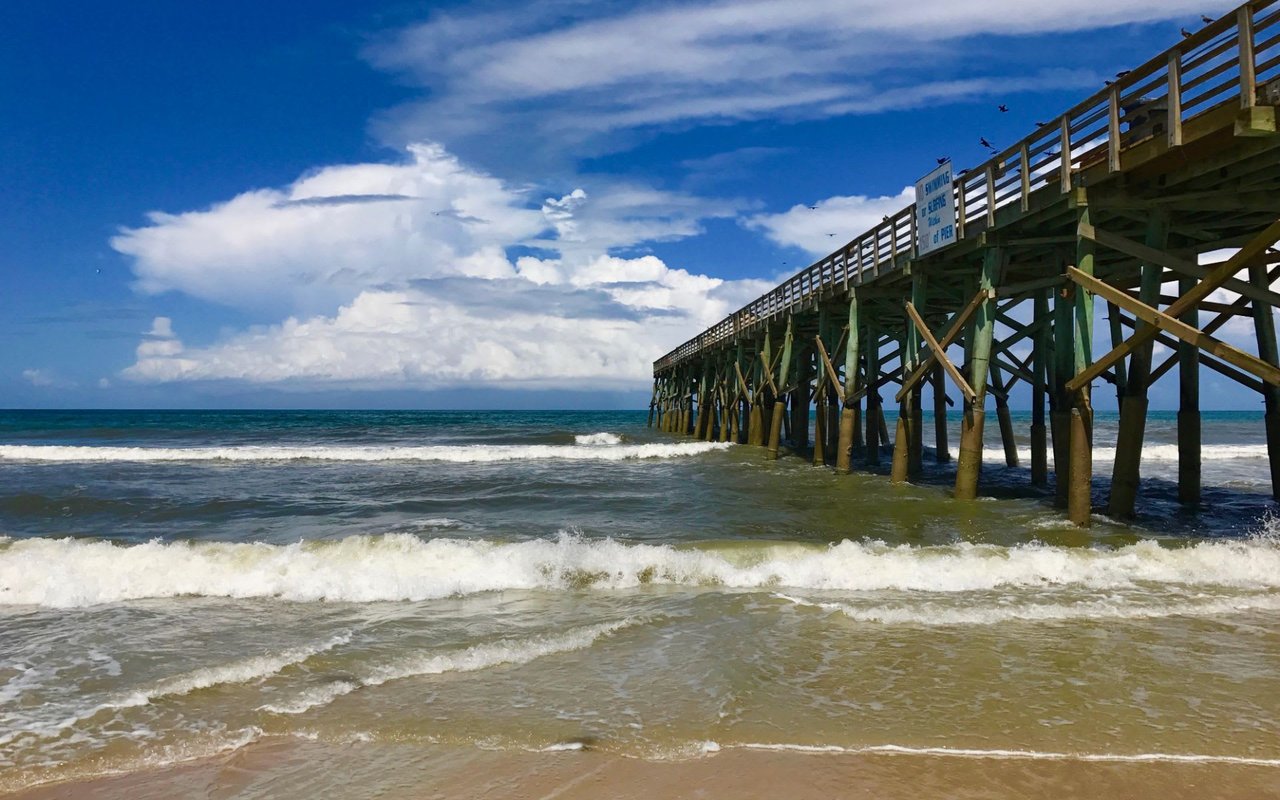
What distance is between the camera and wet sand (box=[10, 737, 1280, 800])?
3643 millimetres

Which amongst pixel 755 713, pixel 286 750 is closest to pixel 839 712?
pixel 755 713

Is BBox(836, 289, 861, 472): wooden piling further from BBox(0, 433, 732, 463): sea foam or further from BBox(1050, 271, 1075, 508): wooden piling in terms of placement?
BBox(0, 433, 732, 463): sea foam

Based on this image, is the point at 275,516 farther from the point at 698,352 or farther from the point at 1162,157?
the point at 698,352

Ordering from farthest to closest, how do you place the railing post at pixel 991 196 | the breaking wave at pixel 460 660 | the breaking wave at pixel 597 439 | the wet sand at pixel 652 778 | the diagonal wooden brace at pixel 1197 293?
the breaking wave at pixel 597 439, the railing post at pixel 991 196, the diagonal wooden brace at pixel 1197 293, the breaking wave at pixel 460 660, the wet sand at pixel 652 778

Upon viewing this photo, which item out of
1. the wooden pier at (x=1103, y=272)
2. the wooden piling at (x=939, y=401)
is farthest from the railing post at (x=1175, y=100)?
the wooden piling at (x=939, y=401)

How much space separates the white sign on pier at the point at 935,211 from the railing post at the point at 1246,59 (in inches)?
207

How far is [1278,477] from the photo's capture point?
12.4m

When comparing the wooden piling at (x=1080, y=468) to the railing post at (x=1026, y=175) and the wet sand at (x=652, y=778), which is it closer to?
the railing post at (x=1026, y=175)

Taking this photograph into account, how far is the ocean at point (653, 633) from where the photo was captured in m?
4.36

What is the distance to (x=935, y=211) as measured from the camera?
1333 centimetres

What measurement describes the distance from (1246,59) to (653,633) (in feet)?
26.2

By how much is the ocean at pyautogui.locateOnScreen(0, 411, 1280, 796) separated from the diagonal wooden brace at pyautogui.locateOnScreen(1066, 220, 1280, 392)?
2.13 meters

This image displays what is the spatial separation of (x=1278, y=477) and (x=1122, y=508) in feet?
13.0

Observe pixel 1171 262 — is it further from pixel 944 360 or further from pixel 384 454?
pixel 384 454
